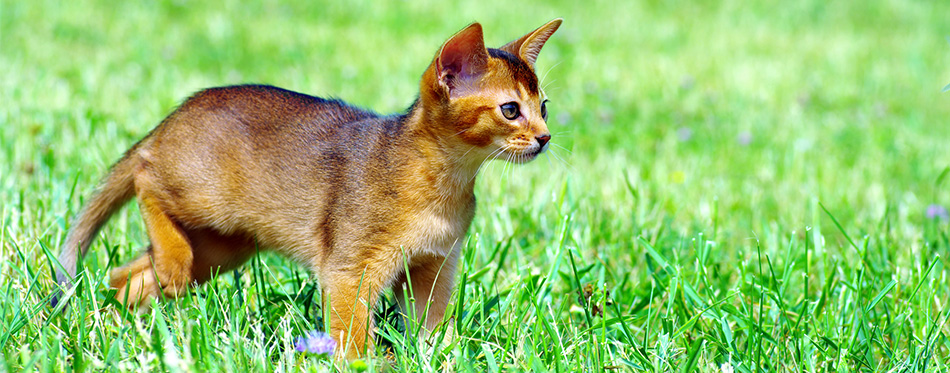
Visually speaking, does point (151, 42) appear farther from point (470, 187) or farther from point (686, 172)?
point (470, 187)

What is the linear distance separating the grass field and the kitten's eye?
470 mm

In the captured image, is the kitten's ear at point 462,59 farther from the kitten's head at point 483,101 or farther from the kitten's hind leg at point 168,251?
the kitten's hind leg at point 168,251

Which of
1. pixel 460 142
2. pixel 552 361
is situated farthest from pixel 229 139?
pixel 552 361

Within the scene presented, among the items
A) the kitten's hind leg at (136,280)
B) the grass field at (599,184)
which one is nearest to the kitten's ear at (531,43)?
the grass field at (599,184)

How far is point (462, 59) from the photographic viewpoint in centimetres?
257

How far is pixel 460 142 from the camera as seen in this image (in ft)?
8.52

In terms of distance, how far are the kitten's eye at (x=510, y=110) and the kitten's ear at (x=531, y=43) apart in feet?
0.86

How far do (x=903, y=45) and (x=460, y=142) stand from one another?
851 cm

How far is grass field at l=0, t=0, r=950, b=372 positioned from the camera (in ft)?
8.24

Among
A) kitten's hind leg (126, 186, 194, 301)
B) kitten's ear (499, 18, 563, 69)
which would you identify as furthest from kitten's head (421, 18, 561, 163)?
kitten's hind leg (126, 186, 194, 301)

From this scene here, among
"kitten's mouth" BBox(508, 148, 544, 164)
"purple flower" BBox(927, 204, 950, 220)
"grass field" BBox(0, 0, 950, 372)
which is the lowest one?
"purple flower" BBox(927, 204, 950, 220)

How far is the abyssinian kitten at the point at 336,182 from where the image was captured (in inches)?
101

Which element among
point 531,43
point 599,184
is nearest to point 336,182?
point 531,43

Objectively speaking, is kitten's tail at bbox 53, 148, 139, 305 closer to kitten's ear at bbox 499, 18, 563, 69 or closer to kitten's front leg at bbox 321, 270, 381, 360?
kitten's front leg at bbox 321, 270, 381, 360
